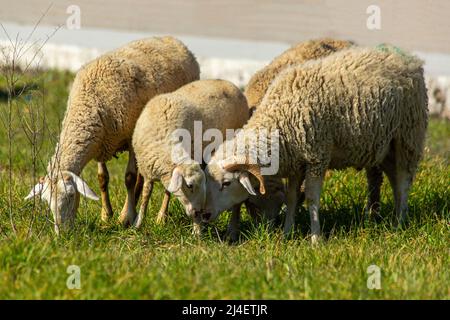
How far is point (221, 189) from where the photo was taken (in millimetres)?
6246

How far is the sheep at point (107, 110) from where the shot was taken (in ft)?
Result: 21.2

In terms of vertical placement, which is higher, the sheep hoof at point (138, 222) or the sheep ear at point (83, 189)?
the sheep ear at point (83, 189)

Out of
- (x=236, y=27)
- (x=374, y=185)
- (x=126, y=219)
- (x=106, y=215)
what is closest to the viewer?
(x=126, y=219)

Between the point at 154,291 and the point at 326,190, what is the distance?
9.48 ft

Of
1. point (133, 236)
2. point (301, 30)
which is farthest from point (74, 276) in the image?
point (301, 30)

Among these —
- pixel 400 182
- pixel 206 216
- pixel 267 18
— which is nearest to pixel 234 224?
pixel 206 216

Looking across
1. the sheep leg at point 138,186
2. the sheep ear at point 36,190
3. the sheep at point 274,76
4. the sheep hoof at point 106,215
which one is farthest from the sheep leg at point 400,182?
the sheep ear at point 36,190

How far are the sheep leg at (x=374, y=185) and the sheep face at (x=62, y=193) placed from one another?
2.24 m

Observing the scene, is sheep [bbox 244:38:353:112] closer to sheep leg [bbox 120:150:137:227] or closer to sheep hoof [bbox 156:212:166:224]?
sheep leg [bbox 120:150:137:227]

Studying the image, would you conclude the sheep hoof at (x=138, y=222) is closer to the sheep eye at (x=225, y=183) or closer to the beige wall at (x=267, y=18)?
the sheep eye at (x=225, y=183)

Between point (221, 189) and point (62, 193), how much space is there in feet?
3.56

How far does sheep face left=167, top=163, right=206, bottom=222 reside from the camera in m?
6.04

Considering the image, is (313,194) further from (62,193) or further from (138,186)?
(62,193)
